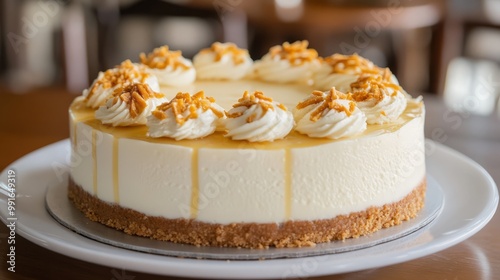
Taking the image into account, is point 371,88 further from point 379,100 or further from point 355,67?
point 355,67

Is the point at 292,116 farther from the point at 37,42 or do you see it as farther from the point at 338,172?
the point at 37,42

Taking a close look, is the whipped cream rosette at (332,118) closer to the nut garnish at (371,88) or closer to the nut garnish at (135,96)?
the nut garnish at (371,88)

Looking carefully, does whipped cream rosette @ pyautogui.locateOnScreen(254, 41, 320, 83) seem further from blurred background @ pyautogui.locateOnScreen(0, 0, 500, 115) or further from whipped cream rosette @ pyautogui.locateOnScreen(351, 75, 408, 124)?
blurred background @ pyautogui.locateOnScreen(0, 0, 500, 115)

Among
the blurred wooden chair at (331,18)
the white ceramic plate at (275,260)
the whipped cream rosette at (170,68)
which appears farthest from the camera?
the blurred wooden chair at (331,18)

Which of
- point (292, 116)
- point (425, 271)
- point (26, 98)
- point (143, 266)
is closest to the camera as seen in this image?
point (143, 266)

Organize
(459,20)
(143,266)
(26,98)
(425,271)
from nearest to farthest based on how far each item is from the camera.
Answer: (143,266)
(425,271)
(26,98)
(459,20)

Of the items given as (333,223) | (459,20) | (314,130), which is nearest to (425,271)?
(333,223)

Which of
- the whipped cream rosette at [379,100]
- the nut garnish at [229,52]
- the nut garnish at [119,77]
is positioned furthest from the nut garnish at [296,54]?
the nut garnish at [119,77]
